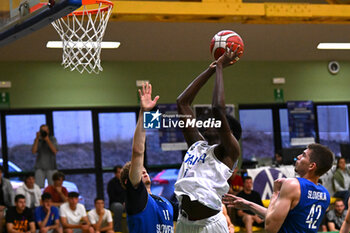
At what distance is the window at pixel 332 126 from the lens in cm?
1525

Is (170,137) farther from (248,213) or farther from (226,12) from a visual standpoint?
(226,12)

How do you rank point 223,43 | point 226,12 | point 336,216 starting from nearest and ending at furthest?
point 223,43 < point 226,12 < point 336,216

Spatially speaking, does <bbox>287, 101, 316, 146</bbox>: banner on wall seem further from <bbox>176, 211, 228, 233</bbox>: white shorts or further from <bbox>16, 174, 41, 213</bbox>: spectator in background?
<bbox>176, 211, 228, 233</bbox>: white shorts

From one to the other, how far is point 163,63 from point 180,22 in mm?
3196

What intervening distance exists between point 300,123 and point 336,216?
3380 mm

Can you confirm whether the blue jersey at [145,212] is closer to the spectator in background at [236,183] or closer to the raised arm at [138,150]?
the raised arm at [138,150]

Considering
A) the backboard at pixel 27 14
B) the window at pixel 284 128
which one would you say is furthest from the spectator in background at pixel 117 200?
the backboard at pixel 27 14

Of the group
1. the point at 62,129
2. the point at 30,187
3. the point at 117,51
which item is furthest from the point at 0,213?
the point at 117,51

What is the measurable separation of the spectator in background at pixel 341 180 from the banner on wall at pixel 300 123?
212 cm

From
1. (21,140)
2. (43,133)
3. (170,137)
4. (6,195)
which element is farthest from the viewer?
(170,137)

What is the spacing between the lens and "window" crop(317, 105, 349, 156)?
1525 cm

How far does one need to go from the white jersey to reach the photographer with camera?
8.70 metres

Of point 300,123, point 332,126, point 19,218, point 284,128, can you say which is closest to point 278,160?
point 284,128

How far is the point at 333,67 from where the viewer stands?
15.5 meters
